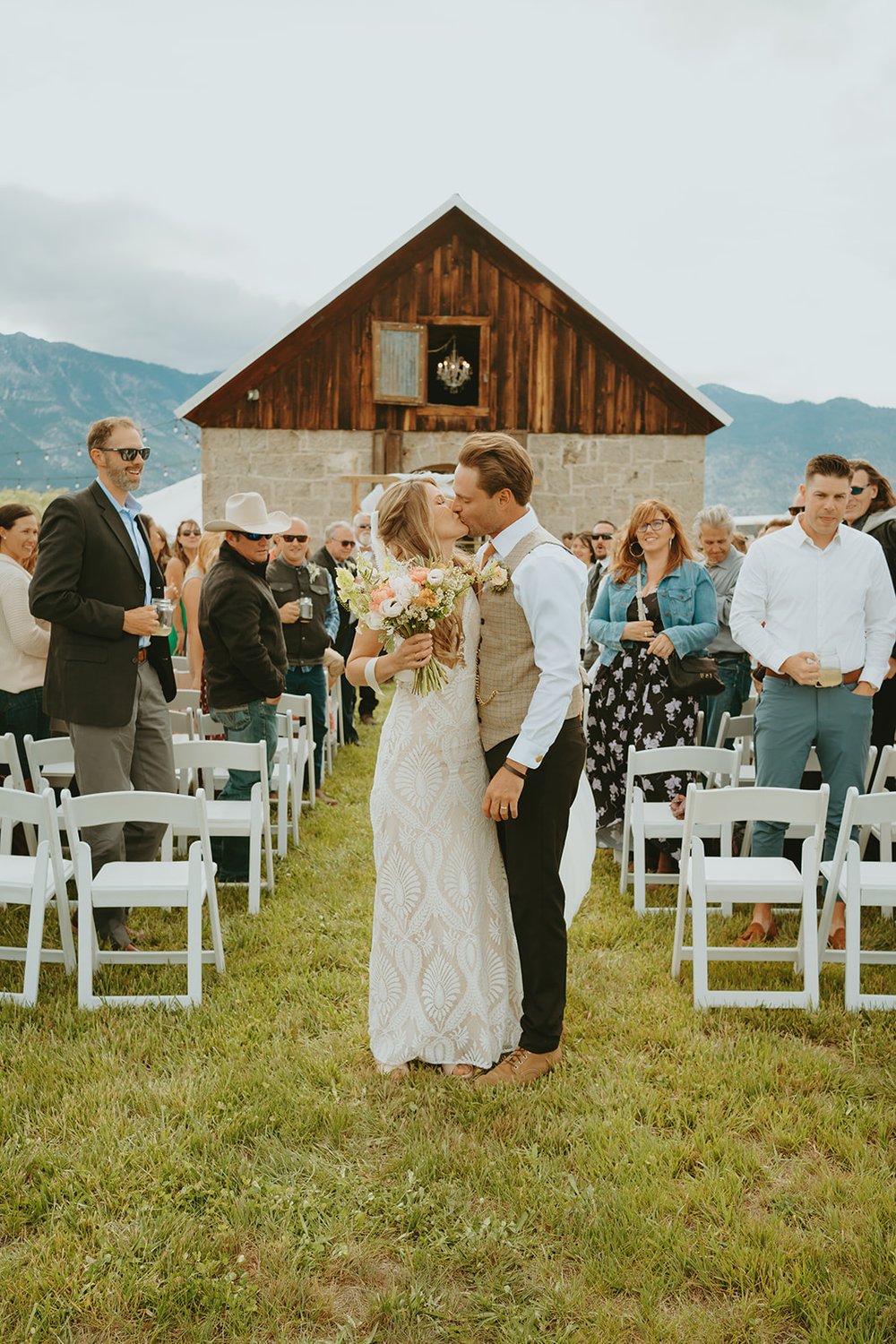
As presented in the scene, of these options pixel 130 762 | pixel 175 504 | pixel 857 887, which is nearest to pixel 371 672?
pixel 130 762

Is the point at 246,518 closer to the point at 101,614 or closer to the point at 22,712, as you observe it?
the point at 101,614

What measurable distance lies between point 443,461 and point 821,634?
12.7 m

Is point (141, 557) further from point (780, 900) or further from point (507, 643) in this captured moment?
point (780, 900)

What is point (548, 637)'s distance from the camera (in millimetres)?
3453

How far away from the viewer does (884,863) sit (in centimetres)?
467

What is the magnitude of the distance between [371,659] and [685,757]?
249 centimetres

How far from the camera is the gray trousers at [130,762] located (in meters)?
4.99

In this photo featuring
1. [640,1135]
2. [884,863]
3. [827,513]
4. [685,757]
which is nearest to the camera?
[640,1135]

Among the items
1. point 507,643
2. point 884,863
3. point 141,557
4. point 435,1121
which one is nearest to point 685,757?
point 884,863

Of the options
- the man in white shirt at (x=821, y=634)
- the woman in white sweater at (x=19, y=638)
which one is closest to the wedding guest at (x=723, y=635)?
the man in white shirt at (x=821, y=634)

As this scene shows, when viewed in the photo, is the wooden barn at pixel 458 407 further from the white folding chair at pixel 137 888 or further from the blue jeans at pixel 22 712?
the white folding chair at pixel 137 888

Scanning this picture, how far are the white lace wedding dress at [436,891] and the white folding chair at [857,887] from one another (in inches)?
58.8

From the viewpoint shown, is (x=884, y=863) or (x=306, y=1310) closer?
(x=306, y=1310)

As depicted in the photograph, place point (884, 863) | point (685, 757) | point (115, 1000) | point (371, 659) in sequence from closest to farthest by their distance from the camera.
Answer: point (371, 659)
point (115, 1000)
point (884, 863)
point (685, 757)
